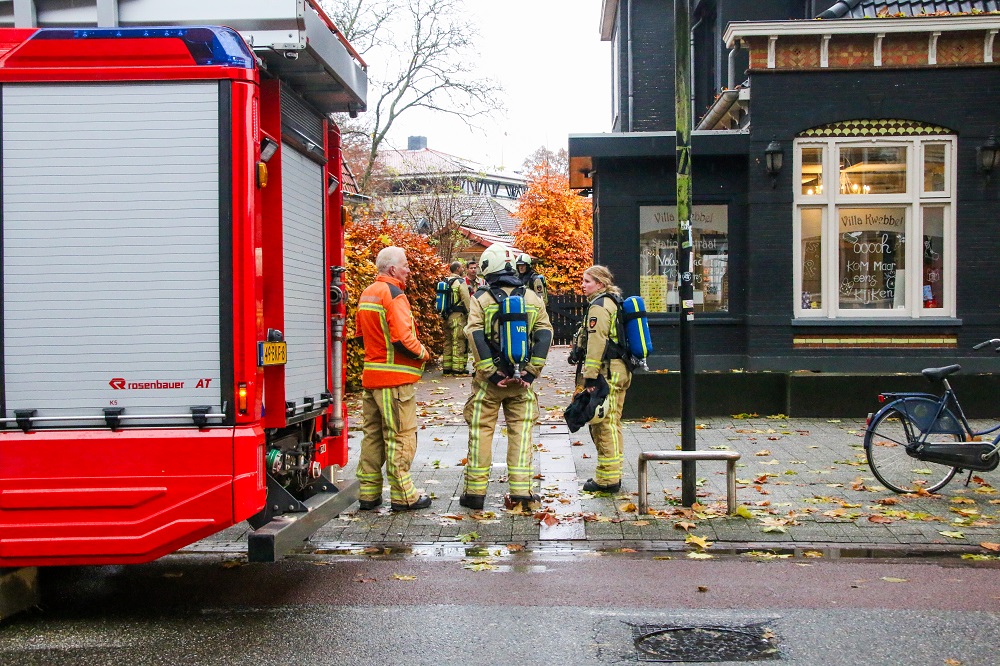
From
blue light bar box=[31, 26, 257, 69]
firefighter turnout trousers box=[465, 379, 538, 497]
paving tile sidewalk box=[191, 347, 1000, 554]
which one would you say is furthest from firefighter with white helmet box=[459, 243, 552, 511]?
blue light bar box=[31, 26, 257, 69]

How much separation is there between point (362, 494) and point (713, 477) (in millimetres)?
3176

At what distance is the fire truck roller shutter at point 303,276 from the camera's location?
573 cm

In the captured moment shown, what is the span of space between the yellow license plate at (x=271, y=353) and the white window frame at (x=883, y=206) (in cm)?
885

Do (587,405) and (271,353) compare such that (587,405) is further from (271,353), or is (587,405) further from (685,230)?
(271,353)

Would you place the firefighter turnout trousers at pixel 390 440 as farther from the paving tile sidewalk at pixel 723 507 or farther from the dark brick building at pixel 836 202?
the dark brick building at pixel 836 202

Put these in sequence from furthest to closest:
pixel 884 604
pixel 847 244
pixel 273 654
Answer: pixel 847 244
pixel 884 604
pixel 273 654

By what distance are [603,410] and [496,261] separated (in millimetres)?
1460

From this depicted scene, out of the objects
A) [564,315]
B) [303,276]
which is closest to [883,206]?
[303,276]

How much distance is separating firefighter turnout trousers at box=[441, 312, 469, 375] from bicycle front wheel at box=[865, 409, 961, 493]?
29.0 feet

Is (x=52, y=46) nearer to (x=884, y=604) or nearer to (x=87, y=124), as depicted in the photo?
(x=87, y=124)

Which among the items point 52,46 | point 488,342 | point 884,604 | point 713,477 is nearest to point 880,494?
point 713,477

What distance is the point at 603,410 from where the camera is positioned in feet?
25.8

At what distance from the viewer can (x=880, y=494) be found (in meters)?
8.14

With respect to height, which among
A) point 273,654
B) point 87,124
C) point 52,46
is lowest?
point 273,654
